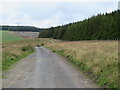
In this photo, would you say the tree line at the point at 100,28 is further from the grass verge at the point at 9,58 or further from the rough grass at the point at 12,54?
the grass verge at the point at 9,58

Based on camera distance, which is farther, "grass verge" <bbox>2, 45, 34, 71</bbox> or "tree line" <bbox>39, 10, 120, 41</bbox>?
"tree line" <bbox>39, 10, 120, 41</bbox>

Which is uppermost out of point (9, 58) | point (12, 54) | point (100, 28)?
point (100, 28)

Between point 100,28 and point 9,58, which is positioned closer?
point 9,58

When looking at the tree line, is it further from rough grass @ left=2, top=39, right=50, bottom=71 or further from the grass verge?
the grass verge

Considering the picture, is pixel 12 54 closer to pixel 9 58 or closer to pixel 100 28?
pixel 9 58

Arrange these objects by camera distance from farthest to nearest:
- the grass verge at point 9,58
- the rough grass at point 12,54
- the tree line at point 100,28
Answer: the tree line at point 100,28
the rough grass at point 12,54
the grass verge at point 9,58

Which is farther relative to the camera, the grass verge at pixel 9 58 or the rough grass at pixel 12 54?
the rough grass at pixel 12 54

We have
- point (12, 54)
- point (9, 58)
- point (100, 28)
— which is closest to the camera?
point (9, 58)

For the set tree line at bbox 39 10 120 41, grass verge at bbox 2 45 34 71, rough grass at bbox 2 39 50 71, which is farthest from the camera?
tree line at bbox 39 10 120 41

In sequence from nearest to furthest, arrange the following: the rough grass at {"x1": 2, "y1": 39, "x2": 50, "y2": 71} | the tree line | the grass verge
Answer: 1. the grass verge
2. the rough grass at {"x1": 2, "y1": 39, "x2": 50, "y2": 71}
3. the tree line

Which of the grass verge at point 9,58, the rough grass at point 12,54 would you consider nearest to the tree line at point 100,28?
the rough grass at point 12,54

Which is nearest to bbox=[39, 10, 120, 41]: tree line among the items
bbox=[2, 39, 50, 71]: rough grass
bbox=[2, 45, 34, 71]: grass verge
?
bbox=[2, 39, 50, 71]: rough grass

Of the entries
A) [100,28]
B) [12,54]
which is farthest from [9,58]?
[100,28]

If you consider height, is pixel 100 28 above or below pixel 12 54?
above
